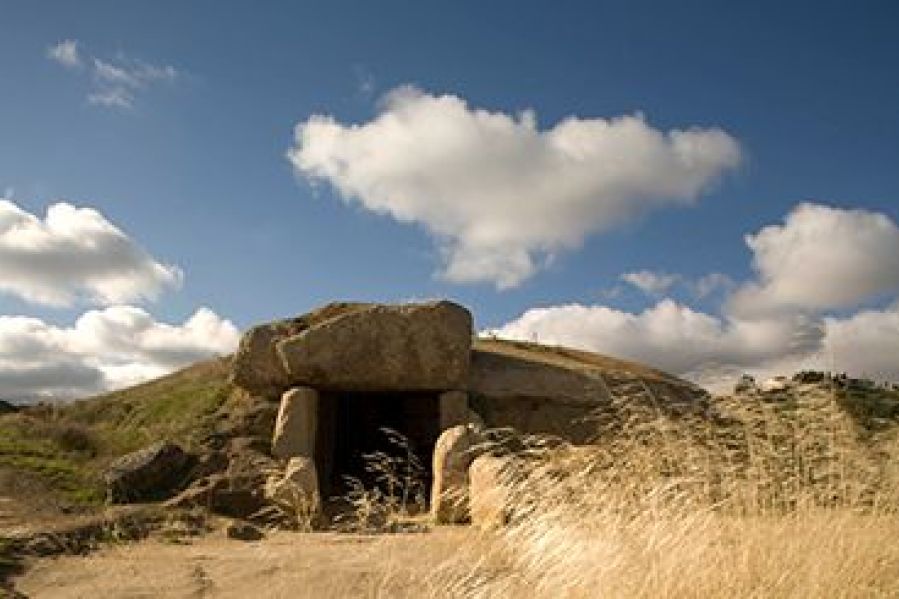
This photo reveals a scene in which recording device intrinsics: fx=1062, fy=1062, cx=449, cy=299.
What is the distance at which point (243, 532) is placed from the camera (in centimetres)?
1086

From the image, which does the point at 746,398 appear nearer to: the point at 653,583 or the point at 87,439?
the point at 653,583

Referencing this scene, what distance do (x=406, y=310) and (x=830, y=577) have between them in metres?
9.85

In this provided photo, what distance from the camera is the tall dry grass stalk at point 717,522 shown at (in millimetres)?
5465

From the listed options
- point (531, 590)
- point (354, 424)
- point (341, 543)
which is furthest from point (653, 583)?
point (354, 424)

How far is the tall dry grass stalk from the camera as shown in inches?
215

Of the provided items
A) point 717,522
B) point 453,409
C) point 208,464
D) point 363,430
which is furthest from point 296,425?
point 717,522

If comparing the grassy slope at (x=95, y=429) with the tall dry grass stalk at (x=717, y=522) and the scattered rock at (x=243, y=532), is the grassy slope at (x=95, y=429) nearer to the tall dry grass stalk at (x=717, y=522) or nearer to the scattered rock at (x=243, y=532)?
the scattered rock at (x=243, y=532)

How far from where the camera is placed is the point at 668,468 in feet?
25.3

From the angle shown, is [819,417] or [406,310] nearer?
[819,417]

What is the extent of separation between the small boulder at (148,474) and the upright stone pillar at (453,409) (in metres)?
3.37

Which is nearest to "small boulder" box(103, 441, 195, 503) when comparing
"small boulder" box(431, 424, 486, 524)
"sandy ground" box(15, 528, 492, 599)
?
"sandy ground" box(15, 528, 492, 599)

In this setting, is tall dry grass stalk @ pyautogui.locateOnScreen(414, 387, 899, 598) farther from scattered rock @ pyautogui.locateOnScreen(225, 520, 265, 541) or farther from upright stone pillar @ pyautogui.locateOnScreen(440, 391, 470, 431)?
upright stone pillar @ pyautogui.locateOnScreen(440, 391, 470, 431)

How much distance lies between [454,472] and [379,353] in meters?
2.99

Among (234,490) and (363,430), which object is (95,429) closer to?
(363,430)
